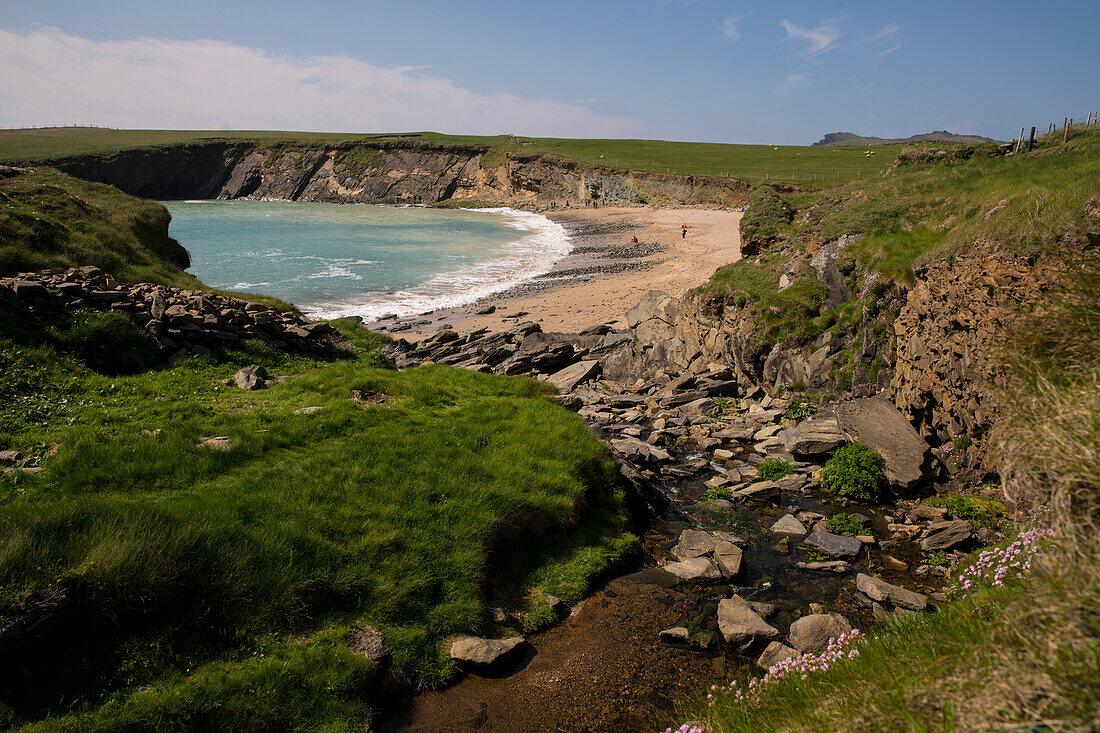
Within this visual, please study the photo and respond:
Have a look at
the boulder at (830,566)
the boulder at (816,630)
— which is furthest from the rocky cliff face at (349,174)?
the boulder at (816,630)

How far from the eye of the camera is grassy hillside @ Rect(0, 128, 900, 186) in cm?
9569

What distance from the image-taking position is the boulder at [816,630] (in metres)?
6.39

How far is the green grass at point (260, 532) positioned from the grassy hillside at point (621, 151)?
77740 mm

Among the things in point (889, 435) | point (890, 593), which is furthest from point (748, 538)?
point (889, 435)

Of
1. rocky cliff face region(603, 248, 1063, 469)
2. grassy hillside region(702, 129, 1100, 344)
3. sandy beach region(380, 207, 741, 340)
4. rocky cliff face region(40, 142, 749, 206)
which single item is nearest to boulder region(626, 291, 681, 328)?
grassy hillside region(702, 129, 1100, 344)

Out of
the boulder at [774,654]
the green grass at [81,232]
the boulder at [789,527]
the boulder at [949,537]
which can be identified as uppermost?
the green grass at [81,232]

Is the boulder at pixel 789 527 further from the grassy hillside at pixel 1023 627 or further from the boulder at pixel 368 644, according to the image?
the boulder at pixel 368 644

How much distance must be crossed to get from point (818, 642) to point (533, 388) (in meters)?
8.29

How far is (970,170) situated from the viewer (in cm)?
1931

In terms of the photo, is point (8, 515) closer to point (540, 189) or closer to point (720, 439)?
point (720, 439)

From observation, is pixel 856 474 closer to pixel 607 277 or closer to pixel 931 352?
pixel 931 352

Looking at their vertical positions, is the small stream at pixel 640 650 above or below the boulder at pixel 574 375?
below

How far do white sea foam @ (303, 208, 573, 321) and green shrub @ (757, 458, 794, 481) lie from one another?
2461 cm

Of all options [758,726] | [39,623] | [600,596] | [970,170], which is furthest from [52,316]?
[970,170]
